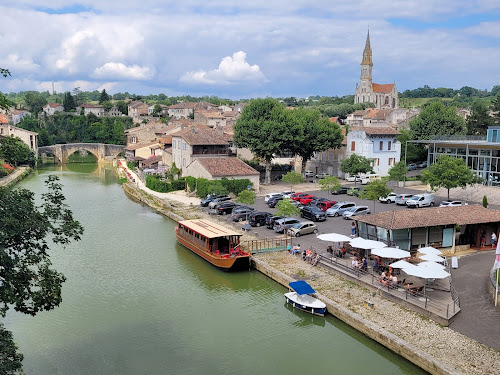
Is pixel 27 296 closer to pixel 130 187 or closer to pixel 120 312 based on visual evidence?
pixel 120 312

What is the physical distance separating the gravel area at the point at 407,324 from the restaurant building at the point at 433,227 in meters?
3.81

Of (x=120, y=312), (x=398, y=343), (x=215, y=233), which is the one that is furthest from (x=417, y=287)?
(x=120, y=312)

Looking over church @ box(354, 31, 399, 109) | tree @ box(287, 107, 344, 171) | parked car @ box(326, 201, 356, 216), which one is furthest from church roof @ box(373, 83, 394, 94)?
parked car @ box(326, 201, 356, 216)

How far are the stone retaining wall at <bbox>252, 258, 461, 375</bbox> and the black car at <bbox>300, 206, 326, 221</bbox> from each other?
46.1 ft

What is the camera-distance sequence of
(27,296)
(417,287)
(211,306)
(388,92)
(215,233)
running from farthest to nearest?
(388,92)
(215,233)
(211,306)
(417,287)
(27,296)

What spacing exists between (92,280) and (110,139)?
9228 cm

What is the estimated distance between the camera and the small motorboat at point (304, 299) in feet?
65.8

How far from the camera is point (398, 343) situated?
16484 millimetres

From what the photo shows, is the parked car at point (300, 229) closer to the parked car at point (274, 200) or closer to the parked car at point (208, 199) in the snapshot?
the parked car at point (274, 200)

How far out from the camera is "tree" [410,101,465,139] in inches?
2403

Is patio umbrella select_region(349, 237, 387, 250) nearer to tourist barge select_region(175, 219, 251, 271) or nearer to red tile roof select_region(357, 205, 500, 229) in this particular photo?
red tile roof select_region(357, 205, 500, 229)

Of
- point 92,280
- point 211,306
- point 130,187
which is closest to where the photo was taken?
point 211,306

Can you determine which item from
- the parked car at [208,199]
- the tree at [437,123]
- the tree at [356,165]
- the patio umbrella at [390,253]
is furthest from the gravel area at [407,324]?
the tree at [437,123]

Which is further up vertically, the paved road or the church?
the church
